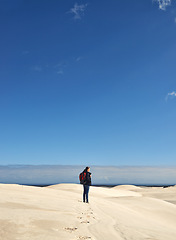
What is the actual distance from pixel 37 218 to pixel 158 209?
9016 millimetres

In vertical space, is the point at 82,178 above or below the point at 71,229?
above

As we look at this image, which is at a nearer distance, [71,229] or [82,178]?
[71,229]

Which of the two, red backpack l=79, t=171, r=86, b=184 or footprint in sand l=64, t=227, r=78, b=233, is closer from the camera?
footprint in sand l=64, t=227, r=78, b=233

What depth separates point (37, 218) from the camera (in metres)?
5.57

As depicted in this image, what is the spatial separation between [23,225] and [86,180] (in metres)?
6.37

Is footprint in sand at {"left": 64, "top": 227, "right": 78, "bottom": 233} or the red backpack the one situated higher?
the red backpack

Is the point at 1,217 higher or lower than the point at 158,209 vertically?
higher

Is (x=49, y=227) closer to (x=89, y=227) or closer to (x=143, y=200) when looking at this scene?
(x=89, y=227)

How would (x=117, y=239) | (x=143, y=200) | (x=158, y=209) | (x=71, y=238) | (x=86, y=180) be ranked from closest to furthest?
(x=71, y=238)
(x=117, y=239)
(x=86, y=180)
(x=158, y=209)
(x=143, y=200)

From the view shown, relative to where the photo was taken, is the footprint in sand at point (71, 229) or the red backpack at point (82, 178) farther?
the red backpack at point (82, 178)

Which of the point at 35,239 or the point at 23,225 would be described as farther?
the point at 23,225

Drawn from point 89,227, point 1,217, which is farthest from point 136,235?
point 1,217

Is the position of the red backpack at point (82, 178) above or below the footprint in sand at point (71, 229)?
above

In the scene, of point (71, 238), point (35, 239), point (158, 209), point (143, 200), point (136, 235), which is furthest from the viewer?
point (143, 200)
